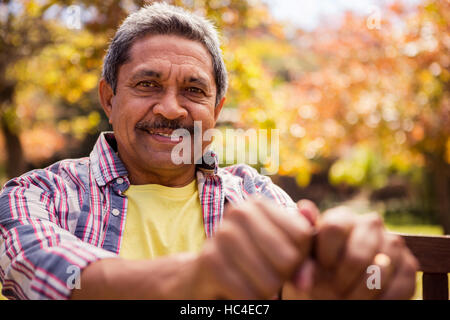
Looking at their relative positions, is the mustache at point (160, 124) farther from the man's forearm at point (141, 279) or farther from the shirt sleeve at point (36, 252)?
the man's forearm at point (141, 279)

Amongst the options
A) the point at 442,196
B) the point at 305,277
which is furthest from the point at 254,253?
the point at 442,196

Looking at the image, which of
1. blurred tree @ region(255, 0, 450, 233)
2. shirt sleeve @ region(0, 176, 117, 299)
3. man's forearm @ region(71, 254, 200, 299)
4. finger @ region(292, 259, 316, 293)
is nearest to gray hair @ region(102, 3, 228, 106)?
shirt sleeve @ region(0, 176, 117, 299)

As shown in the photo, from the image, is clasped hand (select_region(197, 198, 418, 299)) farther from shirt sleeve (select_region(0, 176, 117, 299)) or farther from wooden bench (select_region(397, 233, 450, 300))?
wooden bench (select_region(397, 233, 450, 300))

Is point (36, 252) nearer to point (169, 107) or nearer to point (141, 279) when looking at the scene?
point (141, 279)

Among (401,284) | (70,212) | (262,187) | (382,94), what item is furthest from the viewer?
(382,94)

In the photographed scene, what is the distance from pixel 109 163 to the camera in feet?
6.18

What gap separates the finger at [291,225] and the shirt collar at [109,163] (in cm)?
106

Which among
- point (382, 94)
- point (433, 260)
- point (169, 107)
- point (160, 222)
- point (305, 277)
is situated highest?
point (382, 94)

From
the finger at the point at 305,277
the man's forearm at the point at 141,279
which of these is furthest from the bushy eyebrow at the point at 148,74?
the finger at the point at 305,277

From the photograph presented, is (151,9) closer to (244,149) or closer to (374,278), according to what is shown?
(374,278)

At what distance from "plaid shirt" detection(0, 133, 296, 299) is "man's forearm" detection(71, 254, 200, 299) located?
0.17ft

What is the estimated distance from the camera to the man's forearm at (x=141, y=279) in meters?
0.99

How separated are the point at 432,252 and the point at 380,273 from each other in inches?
32.9
